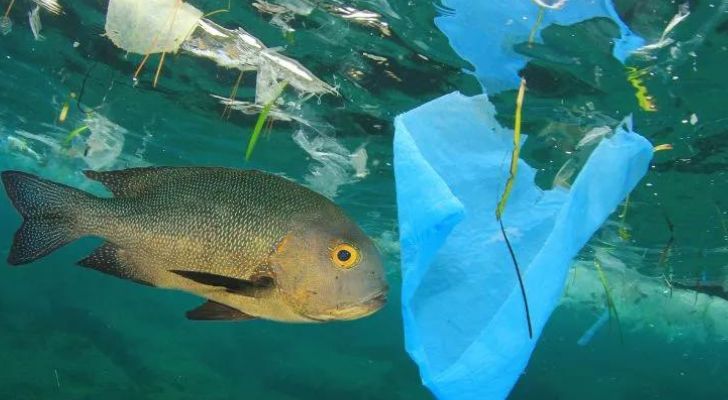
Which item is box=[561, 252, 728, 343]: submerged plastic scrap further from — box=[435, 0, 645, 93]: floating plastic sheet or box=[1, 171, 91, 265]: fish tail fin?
box=[1, 171, 91, 265]: fish tail fin

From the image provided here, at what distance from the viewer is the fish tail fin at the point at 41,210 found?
2.68 meters

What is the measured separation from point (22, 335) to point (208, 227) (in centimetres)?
2496

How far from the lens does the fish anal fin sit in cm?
269

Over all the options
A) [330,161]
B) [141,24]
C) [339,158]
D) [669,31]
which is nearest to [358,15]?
[141,24]

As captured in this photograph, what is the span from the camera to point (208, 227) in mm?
2707

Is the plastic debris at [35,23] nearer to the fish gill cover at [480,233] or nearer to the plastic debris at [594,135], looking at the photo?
the fish gill cover at [480,233]

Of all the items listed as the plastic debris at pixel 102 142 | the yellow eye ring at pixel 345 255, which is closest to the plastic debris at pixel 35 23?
the plastic debris at pixel 102 142

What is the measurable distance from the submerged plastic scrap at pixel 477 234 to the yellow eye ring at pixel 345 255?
0.78 ft

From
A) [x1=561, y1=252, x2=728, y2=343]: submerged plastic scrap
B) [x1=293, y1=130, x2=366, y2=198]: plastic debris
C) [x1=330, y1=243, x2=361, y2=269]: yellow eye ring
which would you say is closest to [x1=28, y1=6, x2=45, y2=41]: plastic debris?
Answer: [x1=293, y1=130, x2=366, y2=198]: plastic debris

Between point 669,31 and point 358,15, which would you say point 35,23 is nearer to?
point 358,15

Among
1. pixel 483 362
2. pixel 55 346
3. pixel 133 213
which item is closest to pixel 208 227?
pixel 133 213

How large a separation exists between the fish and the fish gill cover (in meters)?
0.33

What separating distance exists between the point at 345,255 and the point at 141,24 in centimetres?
443

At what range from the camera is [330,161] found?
15797 millimetres
